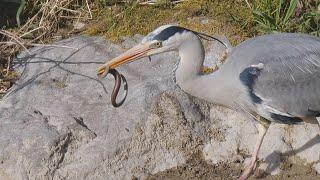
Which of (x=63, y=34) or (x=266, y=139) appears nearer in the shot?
(x=266, y=139)

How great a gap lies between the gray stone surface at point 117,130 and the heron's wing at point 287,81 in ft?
2.01

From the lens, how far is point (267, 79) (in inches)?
185

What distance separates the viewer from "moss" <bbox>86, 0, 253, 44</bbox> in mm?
5938

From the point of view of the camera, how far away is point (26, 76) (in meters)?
5.69

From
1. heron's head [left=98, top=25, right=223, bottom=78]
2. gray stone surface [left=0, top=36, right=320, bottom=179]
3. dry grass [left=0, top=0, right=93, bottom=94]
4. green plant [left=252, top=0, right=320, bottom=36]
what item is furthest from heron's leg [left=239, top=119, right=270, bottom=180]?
dry grass [left=0, top=0, right=93, bottom=94]

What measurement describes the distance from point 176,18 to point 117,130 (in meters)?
1.28

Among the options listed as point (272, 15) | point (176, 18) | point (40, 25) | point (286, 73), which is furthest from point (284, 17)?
point (40, 25)

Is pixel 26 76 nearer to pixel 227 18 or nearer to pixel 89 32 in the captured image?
pixel 89 32

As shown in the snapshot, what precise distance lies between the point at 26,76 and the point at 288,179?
6.49ft

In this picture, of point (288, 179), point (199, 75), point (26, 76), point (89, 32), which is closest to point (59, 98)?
point (26, 76)

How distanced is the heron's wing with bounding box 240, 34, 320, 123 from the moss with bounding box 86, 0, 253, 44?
109 centimetres

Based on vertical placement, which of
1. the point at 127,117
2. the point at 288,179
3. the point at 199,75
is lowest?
the point at 288,179

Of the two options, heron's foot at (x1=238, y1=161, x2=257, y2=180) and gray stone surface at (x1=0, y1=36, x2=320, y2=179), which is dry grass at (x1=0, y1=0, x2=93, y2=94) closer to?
gray stone surface at (x1=0, y1=36, x2=320, y2=179)

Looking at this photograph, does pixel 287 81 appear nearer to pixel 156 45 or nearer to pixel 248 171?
pixel 248 171
